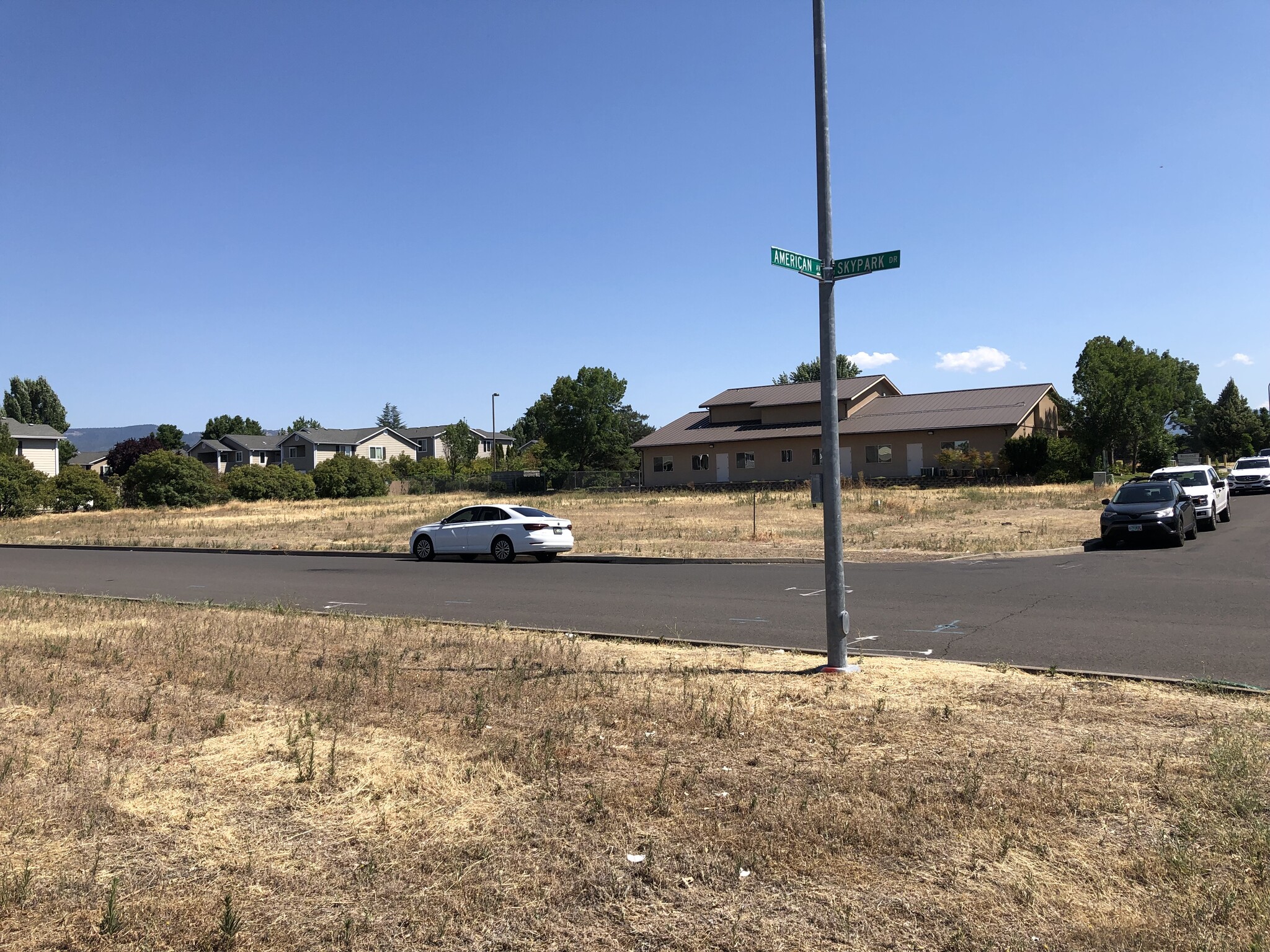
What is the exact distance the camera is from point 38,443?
8631 centimetres

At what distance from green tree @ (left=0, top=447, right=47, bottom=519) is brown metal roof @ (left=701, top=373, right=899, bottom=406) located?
41.5 m

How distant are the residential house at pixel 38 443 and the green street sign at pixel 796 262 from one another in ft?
296

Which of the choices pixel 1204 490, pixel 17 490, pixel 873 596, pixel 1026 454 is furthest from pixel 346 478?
pixel 873 596

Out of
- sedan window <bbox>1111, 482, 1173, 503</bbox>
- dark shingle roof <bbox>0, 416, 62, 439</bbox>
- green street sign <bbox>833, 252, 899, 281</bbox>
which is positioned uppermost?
dark shingle roof <bbox>0, 416, 62, 439</bbox>

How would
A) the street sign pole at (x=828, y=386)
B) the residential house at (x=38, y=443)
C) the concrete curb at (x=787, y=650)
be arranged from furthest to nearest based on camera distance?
the residential house at (x=38, y=443) → the street sign pole at (x=828, y=386) → the concrete curb at (x=787, y=650)

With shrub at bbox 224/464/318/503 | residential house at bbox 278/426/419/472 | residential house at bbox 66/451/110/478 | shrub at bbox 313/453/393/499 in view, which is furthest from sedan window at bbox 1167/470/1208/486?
residential house at bbox 66/451/110/478

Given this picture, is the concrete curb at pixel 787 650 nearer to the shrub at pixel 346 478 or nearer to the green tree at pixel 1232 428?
the shrub at pixel 346 478

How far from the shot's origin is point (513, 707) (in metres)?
7.82

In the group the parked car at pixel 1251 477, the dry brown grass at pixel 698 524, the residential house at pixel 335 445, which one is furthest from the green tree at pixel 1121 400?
the residential house at pixel 335 445

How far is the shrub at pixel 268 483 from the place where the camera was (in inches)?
2495

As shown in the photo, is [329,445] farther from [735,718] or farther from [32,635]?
[735,718]

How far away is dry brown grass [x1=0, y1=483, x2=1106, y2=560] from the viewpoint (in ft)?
83.1

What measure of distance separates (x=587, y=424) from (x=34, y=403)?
247ft

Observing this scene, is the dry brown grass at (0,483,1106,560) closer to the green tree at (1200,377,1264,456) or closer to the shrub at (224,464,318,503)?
the shrub at (224,464,318,503)
